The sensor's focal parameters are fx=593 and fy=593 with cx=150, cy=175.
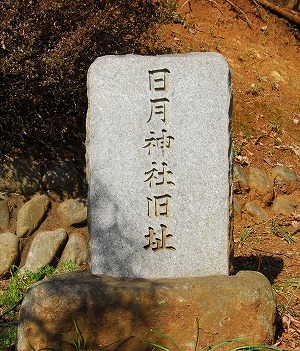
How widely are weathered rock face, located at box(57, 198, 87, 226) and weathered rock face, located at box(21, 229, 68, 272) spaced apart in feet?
0.44

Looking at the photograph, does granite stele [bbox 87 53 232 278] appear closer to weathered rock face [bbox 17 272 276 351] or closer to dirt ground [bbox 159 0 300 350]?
weathered rock face [bbox 17 272 276 351]

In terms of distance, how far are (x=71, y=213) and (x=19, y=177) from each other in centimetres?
66

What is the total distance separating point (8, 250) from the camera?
19.6 ft

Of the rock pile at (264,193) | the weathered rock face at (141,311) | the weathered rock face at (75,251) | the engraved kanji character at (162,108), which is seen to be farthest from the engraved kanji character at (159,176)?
the rock pile at (264,193)

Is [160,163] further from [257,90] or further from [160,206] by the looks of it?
A: [257,90]

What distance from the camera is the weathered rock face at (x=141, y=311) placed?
375cm

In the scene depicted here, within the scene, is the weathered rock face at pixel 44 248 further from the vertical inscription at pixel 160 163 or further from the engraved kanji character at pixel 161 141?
the engraved kanji character at pixel 161 141

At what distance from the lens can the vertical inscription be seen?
4230 millimetres

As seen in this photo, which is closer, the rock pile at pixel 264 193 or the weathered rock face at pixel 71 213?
the weathered rock face at pixel 71 213

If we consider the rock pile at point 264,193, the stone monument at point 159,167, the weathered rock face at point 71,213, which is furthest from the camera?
the rock pile at point 264,193

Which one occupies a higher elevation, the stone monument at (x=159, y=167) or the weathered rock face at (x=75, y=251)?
the stone monument at (x=159, y=167)

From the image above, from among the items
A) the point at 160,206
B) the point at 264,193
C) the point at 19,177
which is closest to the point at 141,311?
the point at 160,206

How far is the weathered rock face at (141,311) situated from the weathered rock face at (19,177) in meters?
2.39

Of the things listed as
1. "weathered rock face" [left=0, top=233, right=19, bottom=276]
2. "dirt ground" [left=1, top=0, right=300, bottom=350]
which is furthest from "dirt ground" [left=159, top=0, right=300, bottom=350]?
"weathered rock face" [left=0, top=233, right=19, bottom=276]
